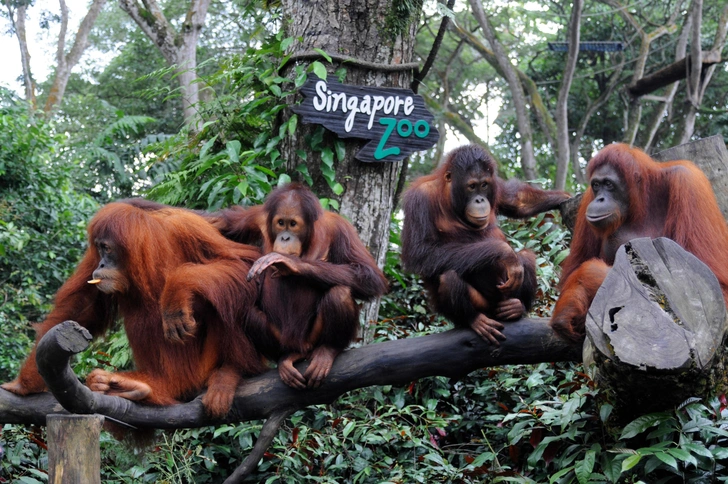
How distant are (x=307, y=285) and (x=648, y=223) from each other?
1523 millimetres

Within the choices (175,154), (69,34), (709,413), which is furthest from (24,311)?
(69,34)

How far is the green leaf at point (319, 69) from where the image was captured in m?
4.30

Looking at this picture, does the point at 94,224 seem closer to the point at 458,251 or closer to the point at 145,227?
the point at 145,227

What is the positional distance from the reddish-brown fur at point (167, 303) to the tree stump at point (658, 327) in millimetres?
1531

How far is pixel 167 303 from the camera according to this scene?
3.27m

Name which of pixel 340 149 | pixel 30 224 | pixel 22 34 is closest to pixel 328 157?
pixel 340 149

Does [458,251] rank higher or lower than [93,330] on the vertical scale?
higher

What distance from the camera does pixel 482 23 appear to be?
10812 mm

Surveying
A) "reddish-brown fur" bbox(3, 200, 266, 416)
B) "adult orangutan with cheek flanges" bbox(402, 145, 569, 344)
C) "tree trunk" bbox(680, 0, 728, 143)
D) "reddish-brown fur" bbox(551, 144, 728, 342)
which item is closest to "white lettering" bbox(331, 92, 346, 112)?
"adult orangutan with cheek flanges" bbox(402, 145, 569, 344)

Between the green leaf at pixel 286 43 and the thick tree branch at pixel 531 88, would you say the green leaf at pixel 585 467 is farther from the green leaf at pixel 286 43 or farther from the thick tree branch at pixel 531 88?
the thick tree branch at pixel 531 88

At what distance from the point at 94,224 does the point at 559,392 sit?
8.04 ft

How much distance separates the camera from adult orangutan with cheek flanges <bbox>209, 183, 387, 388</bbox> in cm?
334

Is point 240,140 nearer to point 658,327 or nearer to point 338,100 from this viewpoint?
point 338,100

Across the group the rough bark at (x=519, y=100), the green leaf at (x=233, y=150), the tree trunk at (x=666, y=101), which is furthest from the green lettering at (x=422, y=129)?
the tree trunk at (x=666, y=101)
